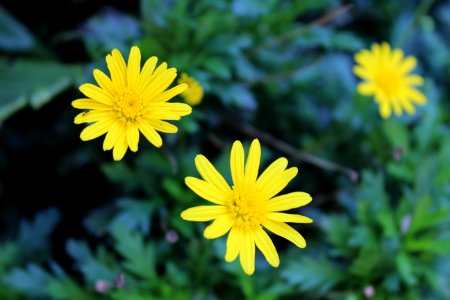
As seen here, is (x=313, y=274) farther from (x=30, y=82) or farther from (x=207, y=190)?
(x=30, y=82)

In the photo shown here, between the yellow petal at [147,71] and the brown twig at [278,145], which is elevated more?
the brown twig at [278,145]

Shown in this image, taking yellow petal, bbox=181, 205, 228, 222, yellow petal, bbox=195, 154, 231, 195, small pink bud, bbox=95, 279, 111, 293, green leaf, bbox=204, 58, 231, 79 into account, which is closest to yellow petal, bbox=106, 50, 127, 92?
yellow petal, bbox=195, 154, 231, 195

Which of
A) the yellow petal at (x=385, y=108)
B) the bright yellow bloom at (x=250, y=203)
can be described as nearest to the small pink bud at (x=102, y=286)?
the bright yellow bloom at (x=250, y=203)

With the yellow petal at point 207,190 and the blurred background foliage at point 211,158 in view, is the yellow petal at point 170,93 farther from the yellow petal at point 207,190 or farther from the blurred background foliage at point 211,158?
the blurred background foliage at point 211,158

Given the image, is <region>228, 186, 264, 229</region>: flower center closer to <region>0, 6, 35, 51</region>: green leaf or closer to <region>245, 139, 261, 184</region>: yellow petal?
<region>245, 139, 261, 184</region>: yellow petal

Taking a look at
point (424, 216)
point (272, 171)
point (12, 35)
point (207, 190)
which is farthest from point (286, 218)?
point (12, 35)

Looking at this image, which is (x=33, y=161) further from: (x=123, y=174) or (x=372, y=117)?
(x=372, y=117)
